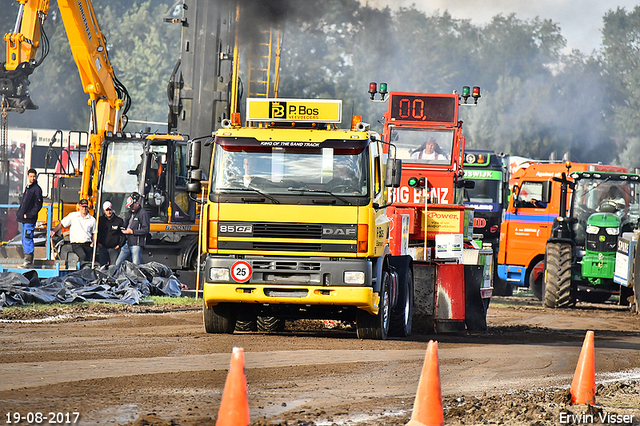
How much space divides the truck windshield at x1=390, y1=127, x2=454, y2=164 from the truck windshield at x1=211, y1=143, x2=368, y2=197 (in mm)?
8684

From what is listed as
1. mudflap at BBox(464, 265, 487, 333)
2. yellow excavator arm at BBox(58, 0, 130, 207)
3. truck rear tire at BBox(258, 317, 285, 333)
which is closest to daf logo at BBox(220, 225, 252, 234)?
truck rear tire at BBox(258, 317, 285, 333)

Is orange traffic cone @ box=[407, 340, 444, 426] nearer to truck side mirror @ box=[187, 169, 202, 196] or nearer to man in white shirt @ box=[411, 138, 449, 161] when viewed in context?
truck side mirror @ box=[187, 169, 202, 196]

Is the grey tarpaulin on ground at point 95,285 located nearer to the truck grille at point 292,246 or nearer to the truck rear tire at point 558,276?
the truck grille at point 292,246

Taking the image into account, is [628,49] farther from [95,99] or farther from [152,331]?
[152,331]

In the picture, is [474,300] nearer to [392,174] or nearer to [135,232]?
[392,174]

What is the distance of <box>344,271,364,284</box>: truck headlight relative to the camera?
454 inches

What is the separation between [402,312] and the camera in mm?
13445

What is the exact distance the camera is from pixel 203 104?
69.9ft

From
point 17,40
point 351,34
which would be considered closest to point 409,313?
point 17,40

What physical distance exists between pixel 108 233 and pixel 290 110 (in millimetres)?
8513

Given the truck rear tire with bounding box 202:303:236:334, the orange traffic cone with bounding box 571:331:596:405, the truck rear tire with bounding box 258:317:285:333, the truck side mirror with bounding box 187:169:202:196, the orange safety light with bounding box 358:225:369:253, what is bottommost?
the truck rear tire with bounding box 258:317:285:333

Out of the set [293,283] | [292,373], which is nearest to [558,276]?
[293,283]

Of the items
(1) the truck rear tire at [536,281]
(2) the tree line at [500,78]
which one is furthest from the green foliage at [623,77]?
(1) the truck rear tire at [536,281]

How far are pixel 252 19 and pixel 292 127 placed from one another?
10898mm
